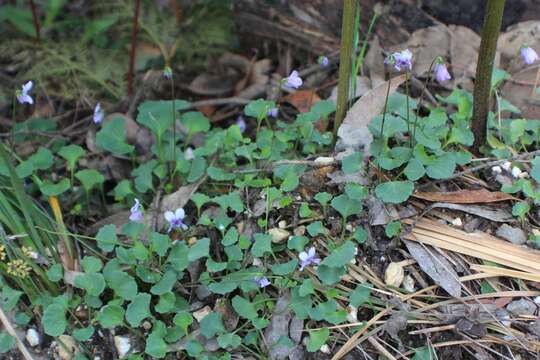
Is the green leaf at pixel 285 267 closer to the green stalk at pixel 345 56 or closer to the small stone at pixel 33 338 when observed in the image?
the green stalk at pixel 345 56

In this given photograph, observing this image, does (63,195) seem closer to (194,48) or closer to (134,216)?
(134,216)

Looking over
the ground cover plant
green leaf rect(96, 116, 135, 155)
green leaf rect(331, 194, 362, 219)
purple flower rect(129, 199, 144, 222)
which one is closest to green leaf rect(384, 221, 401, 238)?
the ground cover plant

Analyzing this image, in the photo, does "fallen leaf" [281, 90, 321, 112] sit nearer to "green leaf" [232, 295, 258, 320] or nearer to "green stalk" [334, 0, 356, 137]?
"green stalk" [334, 0, 356, 137]

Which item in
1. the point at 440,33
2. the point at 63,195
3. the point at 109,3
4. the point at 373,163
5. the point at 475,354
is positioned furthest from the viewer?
the point at 109,3

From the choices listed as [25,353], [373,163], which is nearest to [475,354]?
[373,163]

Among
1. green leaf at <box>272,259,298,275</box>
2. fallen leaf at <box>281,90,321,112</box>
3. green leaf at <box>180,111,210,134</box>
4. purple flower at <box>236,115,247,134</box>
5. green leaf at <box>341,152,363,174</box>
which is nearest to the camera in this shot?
green leaf at <box>272,259,298,275</box>

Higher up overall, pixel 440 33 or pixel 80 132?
pixel 440 33

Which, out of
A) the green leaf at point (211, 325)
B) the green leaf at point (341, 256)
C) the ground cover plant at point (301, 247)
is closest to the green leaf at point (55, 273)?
the ground cover plant at point (301, 247)
